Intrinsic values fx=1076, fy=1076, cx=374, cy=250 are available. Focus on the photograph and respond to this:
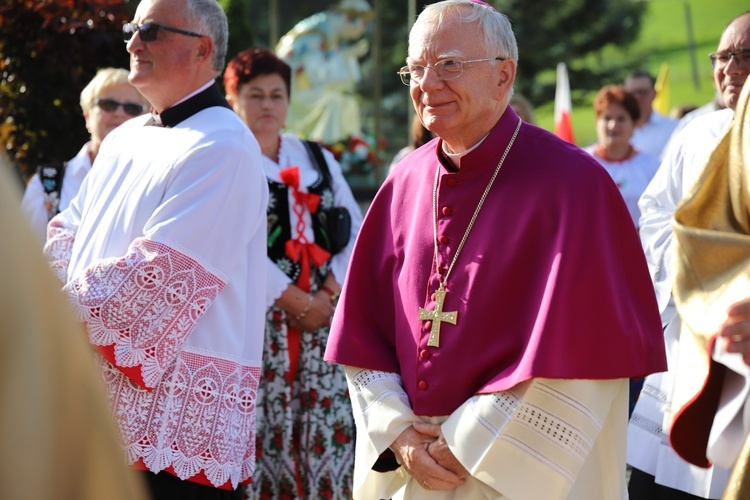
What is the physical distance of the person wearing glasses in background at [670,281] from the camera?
4133mm

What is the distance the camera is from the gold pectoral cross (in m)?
3.40

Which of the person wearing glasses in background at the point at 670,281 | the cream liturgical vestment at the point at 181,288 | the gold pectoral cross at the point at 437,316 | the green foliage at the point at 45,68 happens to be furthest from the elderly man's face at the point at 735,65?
the green foliage at the point at 45,68

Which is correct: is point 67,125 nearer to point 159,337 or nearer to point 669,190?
point 159,337

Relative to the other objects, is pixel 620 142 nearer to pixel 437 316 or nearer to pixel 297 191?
pixel 297 191

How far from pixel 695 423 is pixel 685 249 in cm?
46

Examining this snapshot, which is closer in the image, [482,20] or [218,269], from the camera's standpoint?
[482,20]

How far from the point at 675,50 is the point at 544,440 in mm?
21323

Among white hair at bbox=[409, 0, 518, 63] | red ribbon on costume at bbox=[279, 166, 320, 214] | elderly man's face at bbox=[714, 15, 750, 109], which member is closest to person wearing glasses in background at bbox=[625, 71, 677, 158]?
red ribbon on costume at bbox=[279, 166, 320, 214]

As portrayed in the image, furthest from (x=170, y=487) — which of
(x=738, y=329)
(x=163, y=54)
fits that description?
(x=738, y=329)

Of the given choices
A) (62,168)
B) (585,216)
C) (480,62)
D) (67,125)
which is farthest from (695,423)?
(67,125)

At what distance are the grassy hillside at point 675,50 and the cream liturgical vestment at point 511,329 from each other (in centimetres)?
1768

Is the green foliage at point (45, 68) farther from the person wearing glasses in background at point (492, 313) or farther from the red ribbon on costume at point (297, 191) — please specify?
the person wearing glasses in background at point (492, 313)

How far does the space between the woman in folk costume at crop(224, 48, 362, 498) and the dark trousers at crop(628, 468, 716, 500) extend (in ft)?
5.76

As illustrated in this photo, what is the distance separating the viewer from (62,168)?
607cm
